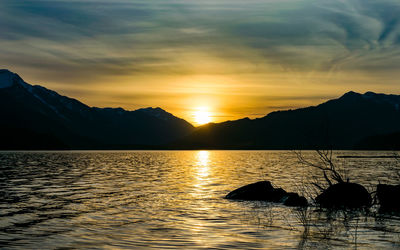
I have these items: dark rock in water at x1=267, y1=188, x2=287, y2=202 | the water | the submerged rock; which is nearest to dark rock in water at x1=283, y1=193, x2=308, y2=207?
the water

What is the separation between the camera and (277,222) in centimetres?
2048

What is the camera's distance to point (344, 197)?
25.9 metres

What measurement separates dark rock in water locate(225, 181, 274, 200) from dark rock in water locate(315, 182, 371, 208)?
5320mm

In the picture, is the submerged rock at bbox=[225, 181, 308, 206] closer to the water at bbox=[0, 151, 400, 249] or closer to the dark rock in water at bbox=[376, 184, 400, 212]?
the water at bbox=[0, 151, 400, 249]

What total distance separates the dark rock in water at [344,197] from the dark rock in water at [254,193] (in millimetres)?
5320

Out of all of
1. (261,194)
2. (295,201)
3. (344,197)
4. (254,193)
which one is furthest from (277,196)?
(344,197)

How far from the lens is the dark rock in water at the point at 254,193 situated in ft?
100

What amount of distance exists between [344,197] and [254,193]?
7.49 meters

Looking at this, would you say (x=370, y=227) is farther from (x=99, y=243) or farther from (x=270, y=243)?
(x=99, y=243)

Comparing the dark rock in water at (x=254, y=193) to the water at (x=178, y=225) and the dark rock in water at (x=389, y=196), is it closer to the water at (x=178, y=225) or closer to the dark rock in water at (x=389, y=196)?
the water at (x=178, y=225)

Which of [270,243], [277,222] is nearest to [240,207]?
[277,222]

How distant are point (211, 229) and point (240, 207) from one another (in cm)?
786

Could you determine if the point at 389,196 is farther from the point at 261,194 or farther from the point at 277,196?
the point at 261,194

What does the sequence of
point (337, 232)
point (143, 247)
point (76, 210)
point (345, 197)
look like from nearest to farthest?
point (143, 247), point (337, 232), point (76, 210), point (345, 197)
